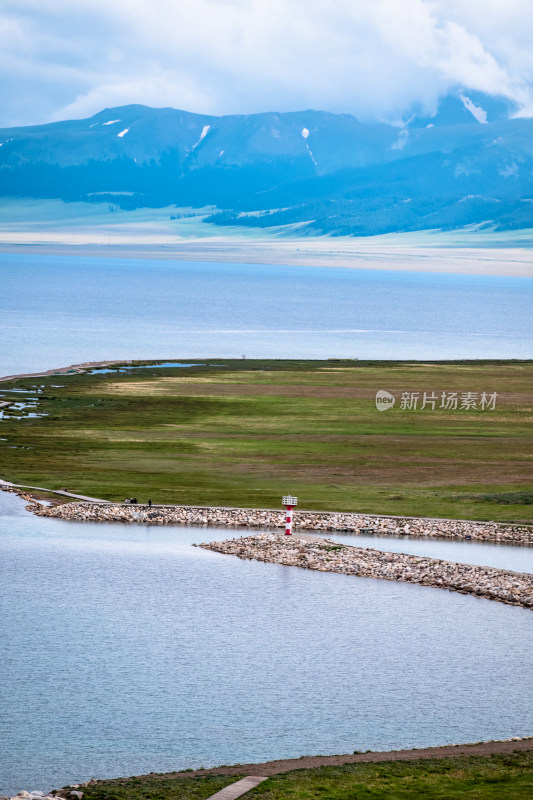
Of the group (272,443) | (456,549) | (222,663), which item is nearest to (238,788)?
(222,663)

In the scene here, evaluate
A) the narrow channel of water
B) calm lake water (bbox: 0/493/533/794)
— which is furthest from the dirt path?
the narrow channel of water

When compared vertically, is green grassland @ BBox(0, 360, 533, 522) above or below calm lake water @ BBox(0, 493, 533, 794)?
above

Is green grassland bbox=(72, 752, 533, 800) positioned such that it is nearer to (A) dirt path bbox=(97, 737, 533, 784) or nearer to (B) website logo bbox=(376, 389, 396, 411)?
(A) dirt path bbox=(97, 737, 533, 784)

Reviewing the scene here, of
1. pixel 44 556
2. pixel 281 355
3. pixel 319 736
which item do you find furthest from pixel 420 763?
pixel 281 355

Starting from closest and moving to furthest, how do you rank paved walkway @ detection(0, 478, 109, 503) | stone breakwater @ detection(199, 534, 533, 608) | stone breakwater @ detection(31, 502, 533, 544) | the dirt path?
the dirt path, stone breakwater @ detection(199, 534, 533, 608), stone breakwater @ detection(31, 502, 533, 544), paved walkway @ detection(0, 478, 109, 503)

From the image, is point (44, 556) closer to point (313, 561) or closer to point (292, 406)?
point (313, 561)

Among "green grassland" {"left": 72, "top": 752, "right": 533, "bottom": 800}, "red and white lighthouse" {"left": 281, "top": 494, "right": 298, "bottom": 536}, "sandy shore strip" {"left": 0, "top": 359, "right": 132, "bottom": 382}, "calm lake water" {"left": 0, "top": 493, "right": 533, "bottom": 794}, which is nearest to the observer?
"green grassland" {"left": 72, "top": 752, "right": 533, "bottom": 800}

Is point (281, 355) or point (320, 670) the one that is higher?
point (281, 355)
